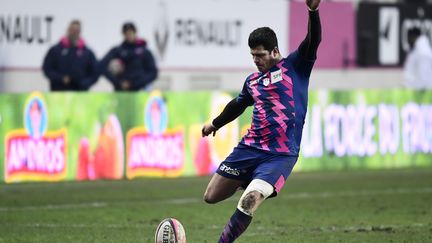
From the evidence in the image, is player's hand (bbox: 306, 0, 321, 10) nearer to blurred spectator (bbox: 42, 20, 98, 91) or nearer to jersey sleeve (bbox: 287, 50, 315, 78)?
jersey sleeve (bbox: 287, 50, 315, 78)

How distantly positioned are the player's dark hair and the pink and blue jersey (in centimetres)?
23

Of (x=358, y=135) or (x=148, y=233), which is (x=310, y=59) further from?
(x=358, y=135)

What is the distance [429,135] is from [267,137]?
40.0 ft

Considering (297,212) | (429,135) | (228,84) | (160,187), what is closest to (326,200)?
(297,212)

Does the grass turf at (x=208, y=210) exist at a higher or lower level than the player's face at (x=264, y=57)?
lower

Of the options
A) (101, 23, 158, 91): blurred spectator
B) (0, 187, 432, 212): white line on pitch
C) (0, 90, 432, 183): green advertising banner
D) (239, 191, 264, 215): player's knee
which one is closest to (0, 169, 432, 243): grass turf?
(0, 187, 432, 212): white line on pitch

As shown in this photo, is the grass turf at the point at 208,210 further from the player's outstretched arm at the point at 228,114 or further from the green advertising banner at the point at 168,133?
the player's outstretched arm at the point at 228,114

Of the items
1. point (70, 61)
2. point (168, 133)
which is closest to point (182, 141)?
point (168, 133)

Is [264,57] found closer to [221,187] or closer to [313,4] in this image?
[313,4]

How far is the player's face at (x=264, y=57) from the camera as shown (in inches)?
392

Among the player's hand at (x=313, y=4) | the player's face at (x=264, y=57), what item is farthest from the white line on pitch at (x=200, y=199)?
the player's hand at (x=313, y=4)

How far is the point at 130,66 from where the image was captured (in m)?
21.0

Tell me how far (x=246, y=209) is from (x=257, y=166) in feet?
1.84

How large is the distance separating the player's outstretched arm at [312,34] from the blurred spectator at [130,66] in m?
11.0
